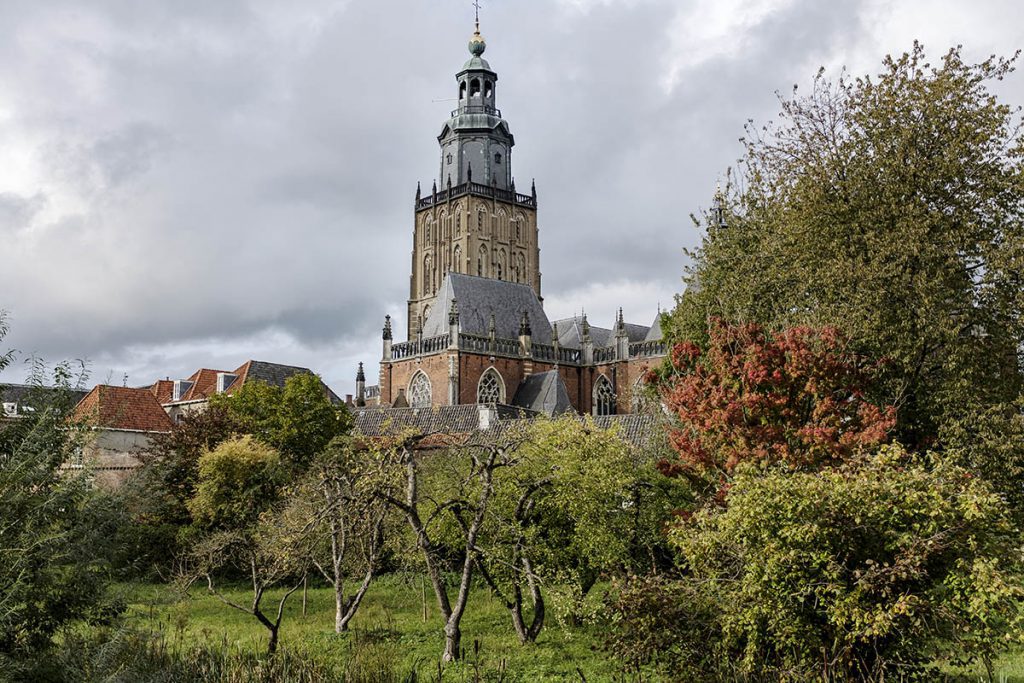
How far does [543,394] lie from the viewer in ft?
192

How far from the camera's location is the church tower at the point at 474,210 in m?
84.6

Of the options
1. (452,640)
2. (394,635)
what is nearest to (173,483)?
(394,635)

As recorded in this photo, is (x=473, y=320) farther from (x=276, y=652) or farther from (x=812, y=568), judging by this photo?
(x=812, y=568)

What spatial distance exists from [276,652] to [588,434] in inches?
282

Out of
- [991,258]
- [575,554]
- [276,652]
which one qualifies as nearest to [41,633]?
[276,652]

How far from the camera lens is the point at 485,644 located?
17.8 metres

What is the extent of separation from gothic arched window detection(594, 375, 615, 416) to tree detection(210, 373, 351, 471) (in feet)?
98.5

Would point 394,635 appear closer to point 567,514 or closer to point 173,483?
point 567,514

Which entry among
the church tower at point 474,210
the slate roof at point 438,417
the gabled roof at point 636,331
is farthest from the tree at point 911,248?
the church tower at point 474,210

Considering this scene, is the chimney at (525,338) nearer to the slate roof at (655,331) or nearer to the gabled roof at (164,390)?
the slate roof at (655,331)

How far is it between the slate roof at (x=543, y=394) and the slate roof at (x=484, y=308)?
416 centimetres

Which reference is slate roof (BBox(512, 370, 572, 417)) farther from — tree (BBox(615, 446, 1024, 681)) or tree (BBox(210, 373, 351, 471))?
tree (BBox(615, 446, 1024, 681))

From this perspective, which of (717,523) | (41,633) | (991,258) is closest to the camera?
(41,633)

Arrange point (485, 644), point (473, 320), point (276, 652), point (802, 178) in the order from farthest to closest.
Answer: point (473, 320), point (802, 178), point (485, 644), point (276, 652)
